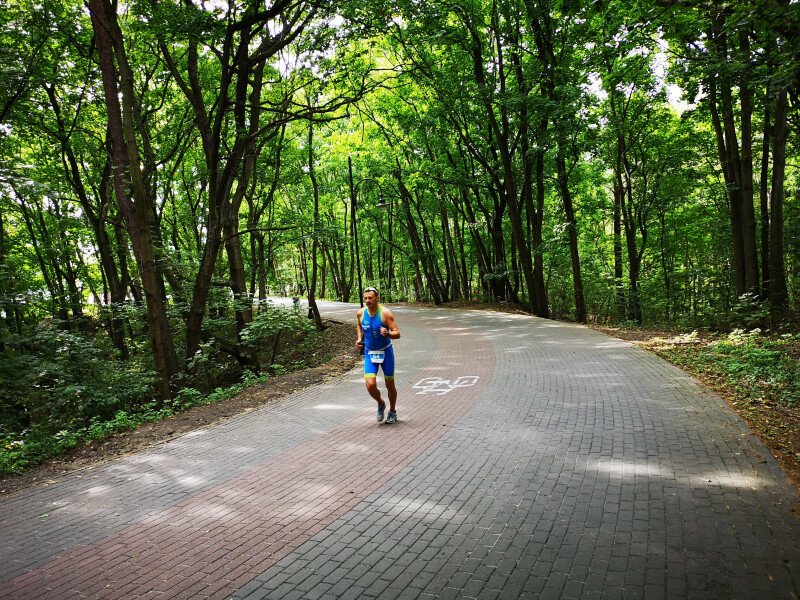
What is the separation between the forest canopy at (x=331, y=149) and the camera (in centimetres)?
955

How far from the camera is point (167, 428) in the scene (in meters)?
7.89

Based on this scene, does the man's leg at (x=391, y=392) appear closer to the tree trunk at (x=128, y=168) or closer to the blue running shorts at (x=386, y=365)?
the blue running shorts at (x=386, y=365)

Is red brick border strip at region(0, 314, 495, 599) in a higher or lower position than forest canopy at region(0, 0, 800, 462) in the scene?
lower

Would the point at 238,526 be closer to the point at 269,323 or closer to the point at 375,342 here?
the point at 375,342

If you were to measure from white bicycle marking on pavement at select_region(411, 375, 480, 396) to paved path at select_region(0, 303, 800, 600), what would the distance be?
41.3 inches

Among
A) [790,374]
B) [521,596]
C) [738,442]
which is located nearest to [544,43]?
[790,374]

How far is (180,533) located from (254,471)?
144 cm

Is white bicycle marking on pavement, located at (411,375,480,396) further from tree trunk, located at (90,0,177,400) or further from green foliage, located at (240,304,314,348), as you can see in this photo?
tree trunk, located at (90,0,177,400)

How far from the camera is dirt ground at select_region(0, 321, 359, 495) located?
247 inches

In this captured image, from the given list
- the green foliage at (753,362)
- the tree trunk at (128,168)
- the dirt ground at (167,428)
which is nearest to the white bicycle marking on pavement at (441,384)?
the dirt ground at (167,428)

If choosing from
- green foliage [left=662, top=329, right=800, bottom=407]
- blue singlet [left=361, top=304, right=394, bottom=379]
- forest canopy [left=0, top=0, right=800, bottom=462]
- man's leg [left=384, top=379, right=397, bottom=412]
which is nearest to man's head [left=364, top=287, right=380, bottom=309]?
blue singlet [left=361, top=304, right=394, bottom=379]

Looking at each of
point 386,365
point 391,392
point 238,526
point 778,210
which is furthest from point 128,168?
point 778,210

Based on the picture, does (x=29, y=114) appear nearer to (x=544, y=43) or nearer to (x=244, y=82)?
(x=244, y=82)

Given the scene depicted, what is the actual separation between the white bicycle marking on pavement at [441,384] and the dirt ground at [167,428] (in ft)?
8.44
